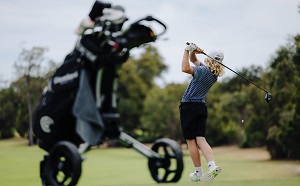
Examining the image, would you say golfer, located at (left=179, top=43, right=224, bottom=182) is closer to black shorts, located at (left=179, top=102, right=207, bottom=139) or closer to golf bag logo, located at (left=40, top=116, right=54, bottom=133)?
black shorts, located at (left=179, top=102, right=207, bottom=139)

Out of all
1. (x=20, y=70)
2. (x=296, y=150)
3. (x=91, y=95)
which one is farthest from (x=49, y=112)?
(x=20, y=70)

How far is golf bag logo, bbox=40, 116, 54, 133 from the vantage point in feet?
15.4

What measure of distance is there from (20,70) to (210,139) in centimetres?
2139

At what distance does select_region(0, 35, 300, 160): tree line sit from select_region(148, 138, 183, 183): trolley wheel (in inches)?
868

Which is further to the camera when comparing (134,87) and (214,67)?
(134,87)

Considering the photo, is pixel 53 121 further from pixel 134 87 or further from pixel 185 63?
pixel 134 87

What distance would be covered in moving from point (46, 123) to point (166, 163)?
3.77 ft

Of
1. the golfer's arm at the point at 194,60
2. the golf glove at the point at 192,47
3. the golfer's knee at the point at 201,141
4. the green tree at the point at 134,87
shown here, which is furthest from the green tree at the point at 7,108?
the golf glove at the point at 192,47

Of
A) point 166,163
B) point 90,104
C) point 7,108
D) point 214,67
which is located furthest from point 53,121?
point 7,108

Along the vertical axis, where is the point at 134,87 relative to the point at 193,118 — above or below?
above

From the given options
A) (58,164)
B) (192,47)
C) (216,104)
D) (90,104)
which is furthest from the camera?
(216,104)

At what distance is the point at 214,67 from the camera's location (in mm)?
6320

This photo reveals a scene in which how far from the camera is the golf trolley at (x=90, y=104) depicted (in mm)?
4289

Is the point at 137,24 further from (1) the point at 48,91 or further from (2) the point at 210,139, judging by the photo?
(2) the point at 210,139
